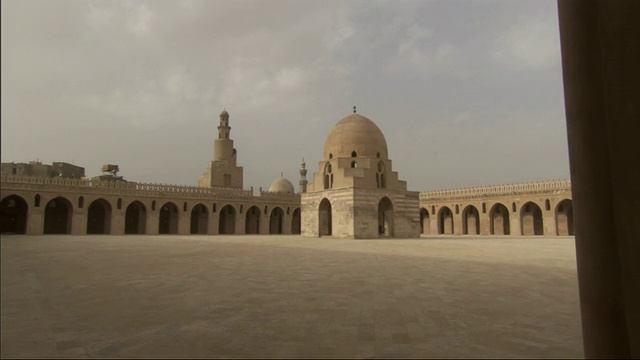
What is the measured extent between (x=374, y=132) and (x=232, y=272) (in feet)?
65.3

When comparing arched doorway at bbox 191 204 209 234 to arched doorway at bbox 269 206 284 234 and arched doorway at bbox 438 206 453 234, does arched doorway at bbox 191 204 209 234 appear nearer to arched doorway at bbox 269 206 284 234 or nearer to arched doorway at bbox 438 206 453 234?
arched doorway at bbox 269 206 284 234

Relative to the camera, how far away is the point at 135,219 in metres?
34.3

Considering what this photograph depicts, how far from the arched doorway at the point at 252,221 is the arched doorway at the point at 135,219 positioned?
955cm

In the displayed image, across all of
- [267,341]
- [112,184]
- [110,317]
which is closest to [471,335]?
[267,341]

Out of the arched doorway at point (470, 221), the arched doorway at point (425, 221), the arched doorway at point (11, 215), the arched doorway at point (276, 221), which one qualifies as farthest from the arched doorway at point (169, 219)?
the arched doorway at point (470, 221)

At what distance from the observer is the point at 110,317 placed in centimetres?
410

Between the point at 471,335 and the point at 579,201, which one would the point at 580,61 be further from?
the point at 471,335

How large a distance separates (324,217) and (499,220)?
1772 cm

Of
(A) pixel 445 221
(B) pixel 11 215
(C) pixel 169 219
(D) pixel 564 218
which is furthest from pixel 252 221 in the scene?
(D) pixel 564 218

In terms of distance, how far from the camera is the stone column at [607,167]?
6.23 ft

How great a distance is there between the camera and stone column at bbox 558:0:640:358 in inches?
74.7

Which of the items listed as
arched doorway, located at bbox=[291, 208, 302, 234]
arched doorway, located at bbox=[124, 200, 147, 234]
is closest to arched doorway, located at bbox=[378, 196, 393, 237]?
arched doorway, located at bbox=[291, 208, 302, 234]

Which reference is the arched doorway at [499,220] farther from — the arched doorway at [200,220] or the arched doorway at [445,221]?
the arched doorway at [200,220]

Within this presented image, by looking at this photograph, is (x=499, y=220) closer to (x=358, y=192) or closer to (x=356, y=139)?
(x=356, y=139)
